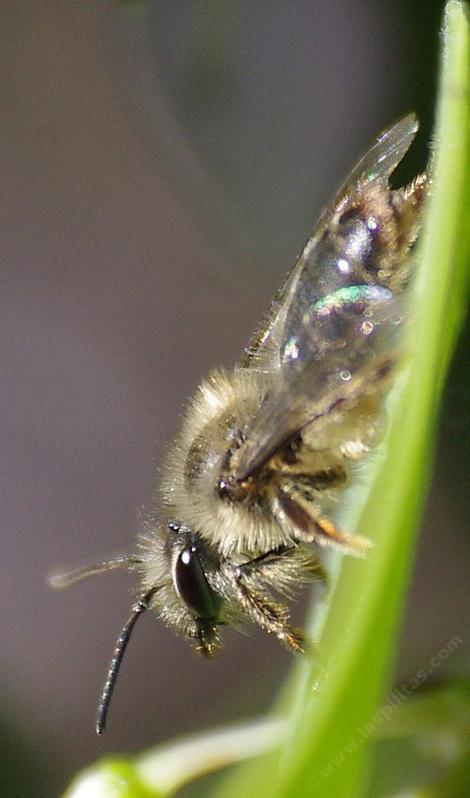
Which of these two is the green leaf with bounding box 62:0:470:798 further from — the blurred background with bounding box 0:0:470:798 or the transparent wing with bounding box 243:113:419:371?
the blurred background with bounding box 0:0:470:798

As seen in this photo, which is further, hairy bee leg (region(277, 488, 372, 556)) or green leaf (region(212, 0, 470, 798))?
hairy bee leg (region(277, 488, 372, 556))

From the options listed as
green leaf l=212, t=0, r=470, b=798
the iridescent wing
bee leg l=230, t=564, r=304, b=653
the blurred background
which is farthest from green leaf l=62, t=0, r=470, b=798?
the blurred background

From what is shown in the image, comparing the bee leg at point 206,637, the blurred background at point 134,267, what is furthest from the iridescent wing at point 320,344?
the blurred background at point 134,267

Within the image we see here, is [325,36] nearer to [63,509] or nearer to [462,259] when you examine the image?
[63,509]

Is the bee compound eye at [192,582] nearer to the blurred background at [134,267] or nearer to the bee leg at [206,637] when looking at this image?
the bee leg at [206,637]

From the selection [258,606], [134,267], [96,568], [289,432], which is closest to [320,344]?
[289,432]
